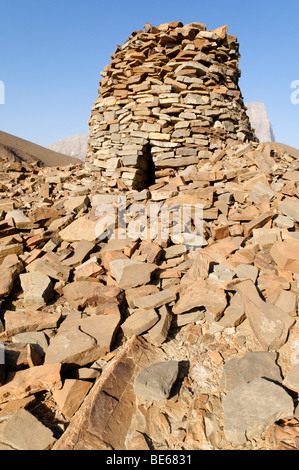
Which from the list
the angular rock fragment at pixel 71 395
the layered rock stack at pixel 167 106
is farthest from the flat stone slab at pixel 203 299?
the layered rock stack at pixel 167 106

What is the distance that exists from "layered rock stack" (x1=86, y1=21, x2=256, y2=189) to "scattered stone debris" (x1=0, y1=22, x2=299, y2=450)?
3 centimetres

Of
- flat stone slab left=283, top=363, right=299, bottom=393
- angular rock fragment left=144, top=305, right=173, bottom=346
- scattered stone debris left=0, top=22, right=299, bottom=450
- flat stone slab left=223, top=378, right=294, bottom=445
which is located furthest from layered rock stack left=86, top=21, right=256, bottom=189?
flat stone slab left=223, top=378, right=294, bottom=445

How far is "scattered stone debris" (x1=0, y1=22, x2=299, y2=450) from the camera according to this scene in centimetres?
190

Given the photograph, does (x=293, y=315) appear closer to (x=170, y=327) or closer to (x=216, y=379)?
(x=216, y=379)

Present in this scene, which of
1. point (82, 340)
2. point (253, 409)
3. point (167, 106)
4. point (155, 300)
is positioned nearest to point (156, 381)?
point (253, 409)

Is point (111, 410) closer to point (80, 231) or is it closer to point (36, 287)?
point (36, 287)

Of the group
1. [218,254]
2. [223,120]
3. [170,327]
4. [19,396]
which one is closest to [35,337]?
[19,396]

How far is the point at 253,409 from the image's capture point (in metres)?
1.83

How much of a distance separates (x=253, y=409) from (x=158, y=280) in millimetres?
1793

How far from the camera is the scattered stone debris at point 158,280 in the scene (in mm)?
1897

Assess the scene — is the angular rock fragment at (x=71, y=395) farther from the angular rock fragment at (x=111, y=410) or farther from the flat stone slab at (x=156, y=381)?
the flat stone slab at (x=156, y=381)

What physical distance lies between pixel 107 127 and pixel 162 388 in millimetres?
6188

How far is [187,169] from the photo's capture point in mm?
6016

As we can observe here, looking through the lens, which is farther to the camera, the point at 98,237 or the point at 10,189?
the point at 10,189
